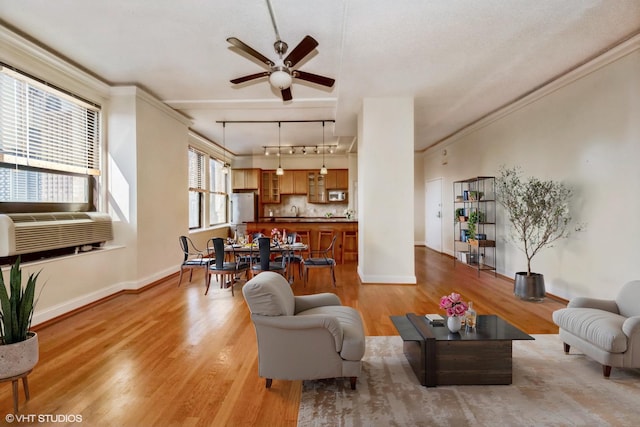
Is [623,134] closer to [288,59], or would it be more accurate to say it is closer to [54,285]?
[288,59]

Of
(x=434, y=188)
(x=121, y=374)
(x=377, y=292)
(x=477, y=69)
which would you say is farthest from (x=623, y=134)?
(x=434, y=188)

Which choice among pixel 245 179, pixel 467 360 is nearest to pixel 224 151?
pixel 245 179

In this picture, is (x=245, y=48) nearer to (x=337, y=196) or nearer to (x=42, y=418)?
(x=42, y=418)

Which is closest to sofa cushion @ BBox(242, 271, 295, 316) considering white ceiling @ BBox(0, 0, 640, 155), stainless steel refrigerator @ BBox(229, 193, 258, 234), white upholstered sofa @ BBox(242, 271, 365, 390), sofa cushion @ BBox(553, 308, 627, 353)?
white upholstered sofa @ BBox(242, 271, 365, 390)

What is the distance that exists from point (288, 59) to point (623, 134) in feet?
12.6

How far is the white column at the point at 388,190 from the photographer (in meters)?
5.79

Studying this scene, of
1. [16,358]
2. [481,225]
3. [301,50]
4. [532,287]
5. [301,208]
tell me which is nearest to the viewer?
[16,358]

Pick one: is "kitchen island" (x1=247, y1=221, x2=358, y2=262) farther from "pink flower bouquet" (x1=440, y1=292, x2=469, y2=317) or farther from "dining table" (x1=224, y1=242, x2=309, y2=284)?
"pink flower bouquet" (x1=440, y1=292, x2=469, y2=317)

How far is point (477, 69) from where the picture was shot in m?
4.54

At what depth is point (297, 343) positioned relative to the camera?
2486 millimetres

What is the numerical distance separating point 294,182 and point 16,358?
9201 mm

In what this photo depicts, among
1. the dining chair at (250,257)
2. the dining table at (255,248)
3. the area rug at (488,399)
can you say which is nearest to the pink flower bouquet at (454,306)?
the area rug at (488,399)

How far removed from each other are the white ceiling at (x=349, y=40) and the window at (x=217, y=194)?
14.0ft

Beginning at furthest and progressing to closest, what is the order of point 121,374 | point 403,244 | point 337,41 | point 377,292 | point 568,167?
1. point 403,244
2. point 377,292
3. point 568,167
4. point 337,41
5. point 121,374
